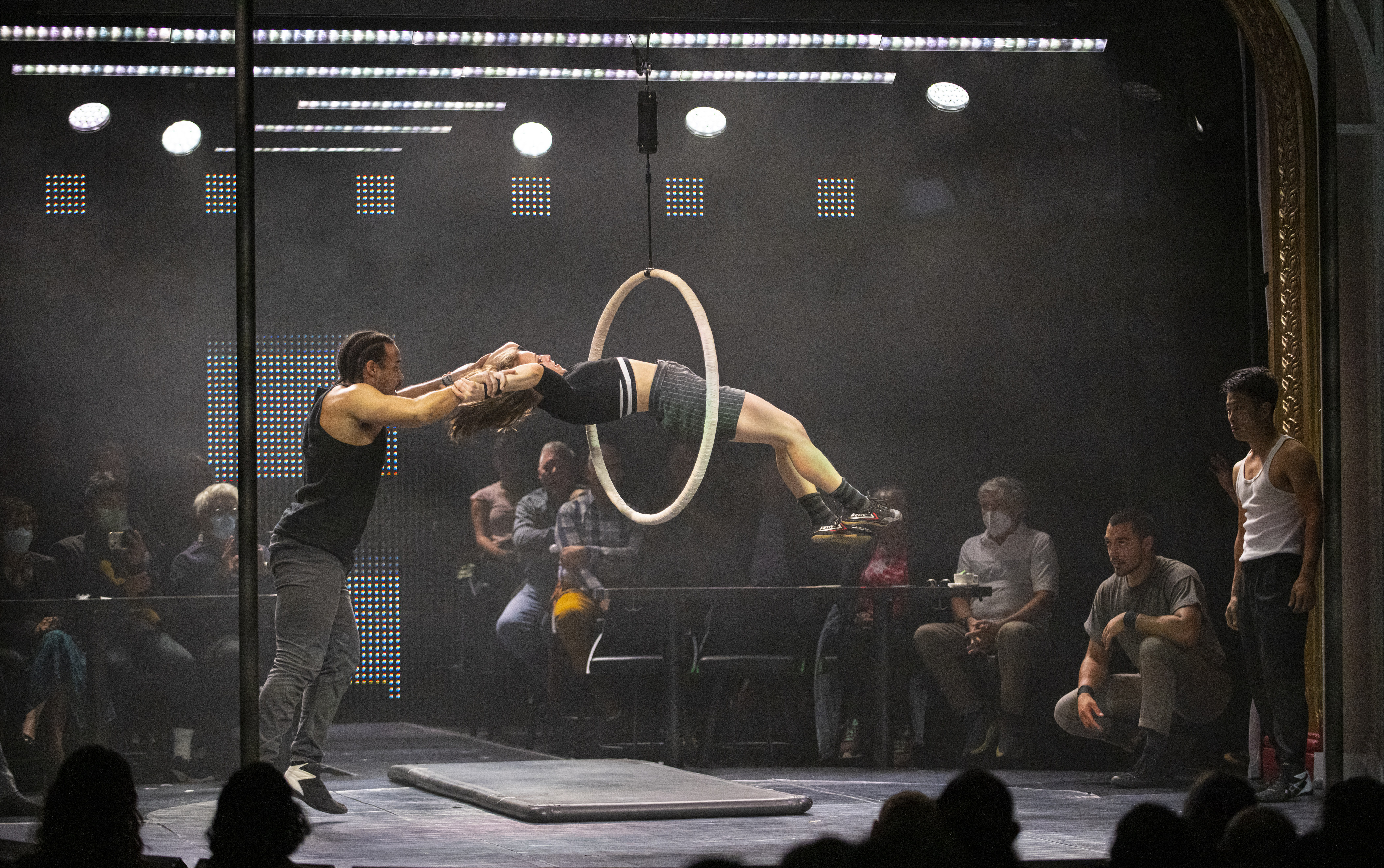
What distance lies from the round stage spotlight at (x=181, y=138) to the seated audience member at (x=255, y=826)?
6.13m

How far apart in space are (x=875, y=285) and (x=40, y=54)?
14.9 feet

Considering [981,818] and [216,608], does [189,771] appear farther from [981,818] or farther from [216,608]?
[981,818]

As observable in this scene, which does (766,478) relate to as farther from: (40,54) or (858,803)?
(40,54)

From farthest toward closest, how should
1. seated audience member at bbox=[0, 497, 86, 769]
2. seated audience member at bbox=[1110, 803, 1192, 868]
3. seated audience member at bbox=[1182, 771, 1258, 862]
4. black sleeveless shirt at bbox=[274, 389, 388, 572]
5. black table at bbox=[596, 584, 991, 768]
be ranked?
black table at bbox=[596, 584, 991, 768]
seated audience member at bbox=[0, 497, 86, 769]
black sleeveless shirt at bbox=[274, 389, 388, 572]
seated audience member at bbox=[1182, 771, 1258, 862]
seated audience member at bbox=[1110, 803, 1192, 868]

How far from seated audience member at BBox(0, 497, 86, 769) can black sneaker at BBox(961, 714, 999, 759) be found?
3.72m

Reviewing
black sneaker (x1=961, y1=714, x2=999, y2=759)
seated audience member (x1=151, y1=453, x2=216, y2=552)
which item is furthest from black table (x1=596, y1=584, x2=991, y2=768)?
seated audience member (x1=151, y1=453, x2=216, y2=552)

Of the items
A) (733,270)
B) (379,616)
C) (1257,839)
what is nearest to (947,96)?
(733,270)

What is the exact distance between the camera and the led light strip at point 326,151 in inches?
319

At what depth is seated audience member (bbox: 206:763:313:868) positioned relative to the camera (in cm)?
221

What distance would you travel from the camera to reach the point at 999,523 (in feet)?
22.1

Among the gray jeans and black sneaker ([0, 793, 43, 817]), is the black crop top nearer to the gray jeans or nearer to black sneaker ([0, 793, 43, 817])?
the gray jeans

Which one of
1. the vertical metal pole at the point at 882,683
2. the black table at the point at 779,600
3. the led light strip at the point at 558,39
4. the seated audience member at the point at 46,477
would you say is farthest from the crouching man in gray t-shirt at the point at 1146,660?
the seated audience member at the point at 46,477

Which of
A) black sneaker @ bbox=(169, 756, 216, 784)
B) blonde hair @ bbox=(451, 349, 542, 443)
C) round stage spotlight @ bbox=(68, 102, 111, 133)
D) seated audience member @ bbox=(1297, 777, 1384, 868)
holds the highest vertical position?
round stage spotlight @ bbox=(68, 102, 111, 133)

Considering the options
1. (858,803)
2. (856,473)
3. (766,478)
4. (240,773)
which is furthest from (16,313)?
(240,773)
